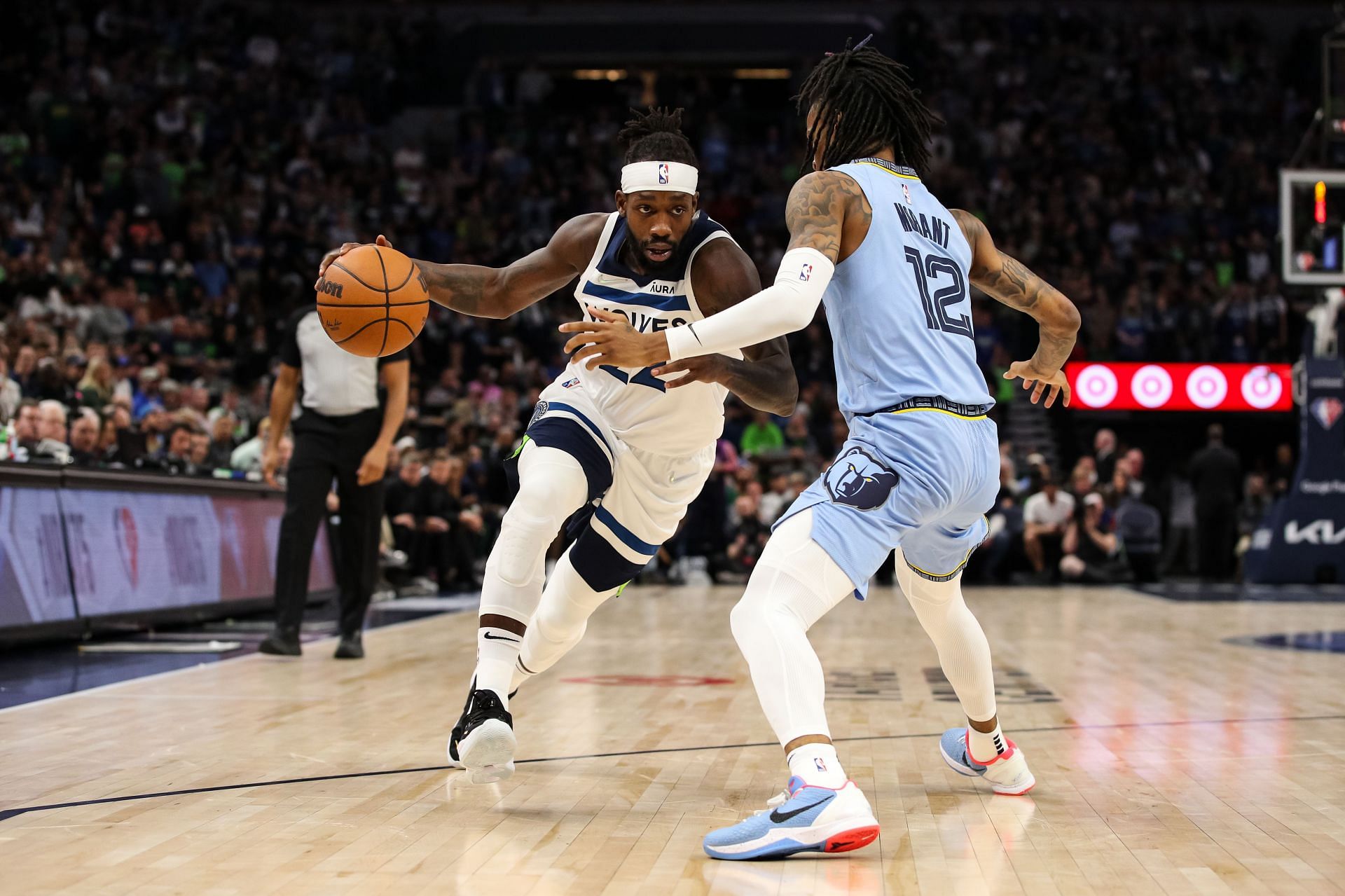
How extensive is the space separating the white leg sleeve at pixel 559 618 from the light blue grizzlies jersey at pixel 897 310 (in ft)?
3.74

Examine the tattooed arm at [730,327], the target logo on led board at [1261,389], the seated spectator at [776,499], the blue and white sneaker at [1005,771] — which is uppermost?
the tattooed arm at [730,327]

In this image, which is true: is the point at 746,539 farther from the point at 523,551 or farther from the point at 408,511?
the point at 523,551

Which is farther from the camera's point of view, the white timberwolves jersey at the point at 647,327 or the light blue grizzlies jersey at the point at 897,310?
the white timberwolves jersey at the point at 647,327

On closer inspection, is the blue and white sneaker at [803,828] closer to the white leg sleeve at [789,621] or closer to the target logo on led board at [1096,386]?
the white leg sleeve at [789,621]

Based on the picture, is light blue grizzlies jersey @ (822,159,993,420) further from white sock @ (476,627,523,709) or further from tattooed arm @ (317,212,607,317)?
white sock @ (476,627,523,709)

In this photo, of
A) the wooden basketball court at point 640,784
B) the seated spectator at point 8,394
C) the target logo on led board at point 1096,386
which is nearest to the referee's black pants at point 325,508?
the wooden basketball court at point 640,784

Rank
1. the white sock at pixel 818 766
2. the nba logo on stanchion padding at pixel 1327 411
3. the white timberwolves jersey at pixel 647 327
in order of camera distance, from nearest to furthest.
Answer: the white sock at pixel 818 766 < the white timberwolves jersey at pixel 647 327 < the nba logo on stanchion padding at pixel 1327 411

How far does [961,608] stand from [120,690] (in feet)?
12.7

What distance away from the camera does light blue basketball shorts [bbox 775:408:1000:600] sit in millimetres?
3307

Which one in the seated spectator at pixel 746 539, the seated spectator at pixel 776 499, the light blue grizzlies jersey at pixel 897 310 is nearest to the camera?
the light blue grizzlies jersey at pixel 897 310

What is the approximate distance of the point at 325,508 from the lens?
726 centimetres

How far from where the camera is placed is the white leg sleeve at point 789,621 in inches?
126

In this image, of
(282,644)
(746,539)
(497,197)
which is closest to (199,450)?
(282,644)

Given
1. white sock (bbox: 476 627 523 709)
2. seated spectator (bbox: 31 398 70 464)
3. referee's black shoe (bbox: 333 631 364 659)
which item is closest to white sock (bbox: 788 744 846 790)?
white sock (bbox: 476 627 523 709)
